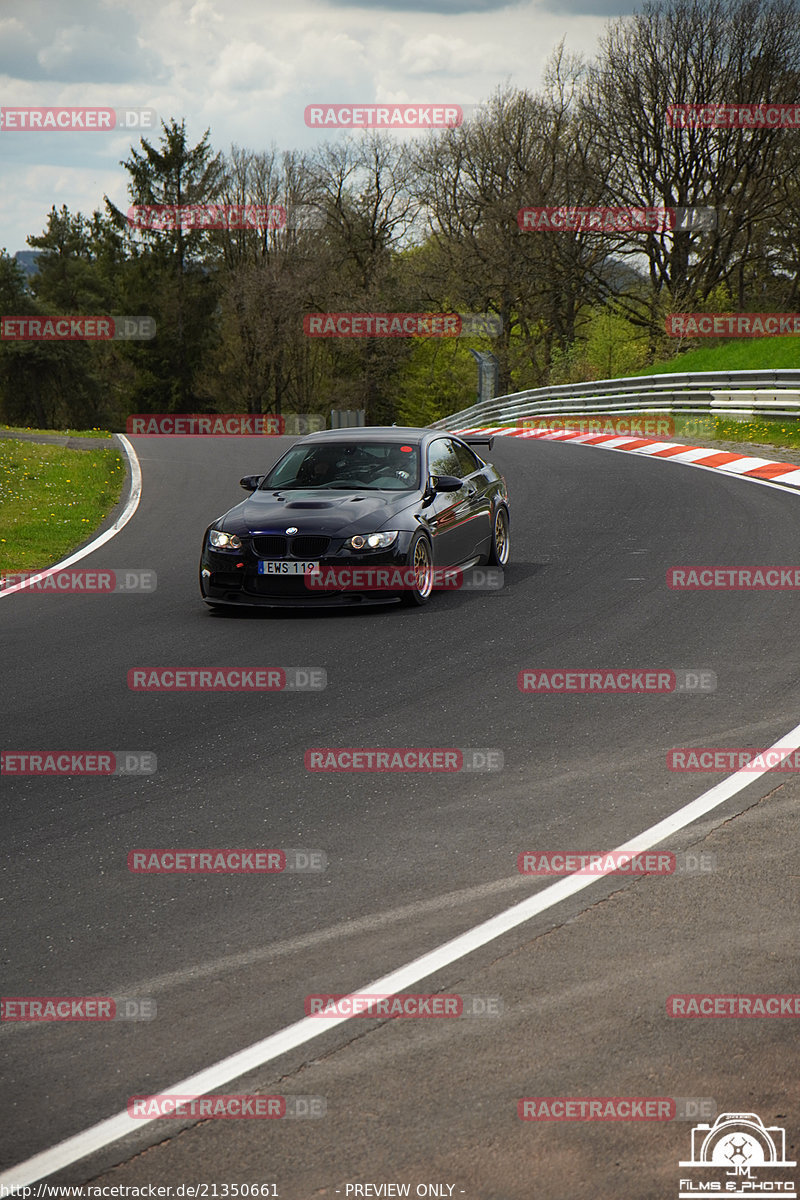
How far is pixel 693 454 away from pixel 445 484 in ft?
42.8

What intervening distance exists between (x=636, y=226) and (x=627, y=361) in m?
5.46

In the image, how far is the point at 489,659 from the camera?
923 cm

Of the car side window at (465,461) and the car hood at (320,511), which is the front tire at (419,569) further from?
the car side window at (465,461)

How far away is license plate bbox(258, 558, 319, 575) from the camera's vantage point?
433 inches

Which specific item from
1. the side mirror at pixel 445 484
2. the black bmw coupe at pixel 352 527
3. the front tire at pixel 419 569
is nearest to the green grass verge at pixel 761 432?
the black bmw coupe at pixel 352 527

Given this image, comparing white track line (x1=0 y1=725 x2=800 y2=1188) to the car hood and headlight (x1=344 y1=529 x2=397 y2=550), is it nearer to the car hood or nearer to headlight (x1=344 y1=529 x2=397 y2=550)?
headlight (x1=344 y1=529 x2=397 y2=550)

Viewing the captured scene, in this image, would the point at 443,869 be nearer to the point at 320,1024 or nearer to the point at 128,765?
the point at 320,1024

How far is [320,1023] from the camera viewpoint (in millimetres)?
3984

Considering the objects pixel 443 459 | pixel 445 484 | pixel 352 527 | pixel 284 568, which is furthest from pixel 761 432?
pixel 284 568

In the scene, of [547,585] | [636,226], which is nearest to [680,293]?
[636,226]

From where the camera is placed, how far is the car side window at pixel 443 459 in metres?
12.5

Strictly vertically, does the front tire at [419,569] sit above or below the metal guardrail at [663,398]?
below

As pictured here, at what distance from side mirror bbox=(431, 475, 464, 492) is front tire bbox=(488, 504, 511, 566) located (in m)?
1.24

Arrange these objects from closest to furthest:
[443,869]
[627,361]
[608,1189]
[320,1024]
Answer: [608,1189], [320,1024], [443,869], [627,361]
